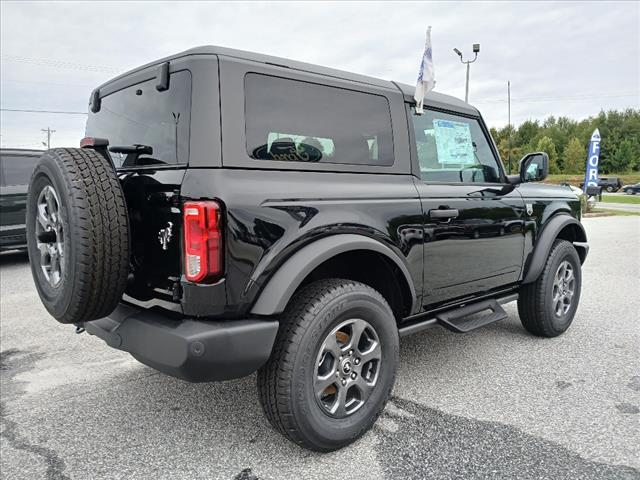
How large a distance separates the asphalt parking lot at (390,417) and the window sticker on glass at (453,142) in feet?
4.84

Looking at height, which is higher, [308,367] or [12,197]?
[12,197]

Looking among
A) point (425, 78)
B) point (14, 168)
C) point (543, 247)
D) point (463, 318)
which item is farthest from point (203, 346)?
point (14, 168)

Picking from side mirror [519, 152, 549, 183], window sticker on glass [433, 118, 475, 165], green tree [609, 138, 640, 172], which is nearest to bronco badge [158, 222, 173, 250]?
window sticker on glass [433, 118, 475, 165]

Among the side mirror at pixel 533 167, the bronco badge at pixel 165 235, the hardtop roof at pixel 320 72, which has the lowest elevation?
the bronco badge at pixel 165 235

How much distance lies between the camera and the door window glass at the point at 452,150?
308 cm

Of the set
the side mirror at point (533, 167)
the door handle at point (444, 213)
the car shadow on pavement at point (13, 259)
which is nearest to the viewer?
the door handle at point (444, 213)

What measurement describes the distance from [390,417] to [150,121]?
2.06 metres

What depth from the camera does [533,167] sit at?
144 inches

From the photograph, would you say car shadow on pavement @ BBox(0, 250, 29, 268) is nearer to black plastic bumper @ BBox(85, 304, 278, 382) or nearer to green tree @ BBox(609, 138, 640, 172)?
black plastic bumper @ BBox(85, 304, 278, 382)

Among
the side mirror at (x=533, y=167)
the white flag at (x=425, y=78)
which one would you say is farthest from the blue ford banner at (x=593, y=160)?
the white flag at (x=425, y=78)

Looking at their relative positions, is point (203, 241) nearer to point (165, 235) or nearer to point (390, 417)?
point (165, 235)

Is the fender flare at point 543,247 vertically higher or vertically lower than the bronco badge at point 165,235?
lower

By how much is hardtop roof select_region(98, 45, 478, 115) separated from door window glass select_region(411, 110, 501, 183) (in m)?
0.09

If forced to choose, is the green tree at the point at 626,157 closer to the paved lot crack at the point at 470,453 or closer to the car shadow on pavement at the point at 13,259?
the car shadow on pavement at the point at 13,259
